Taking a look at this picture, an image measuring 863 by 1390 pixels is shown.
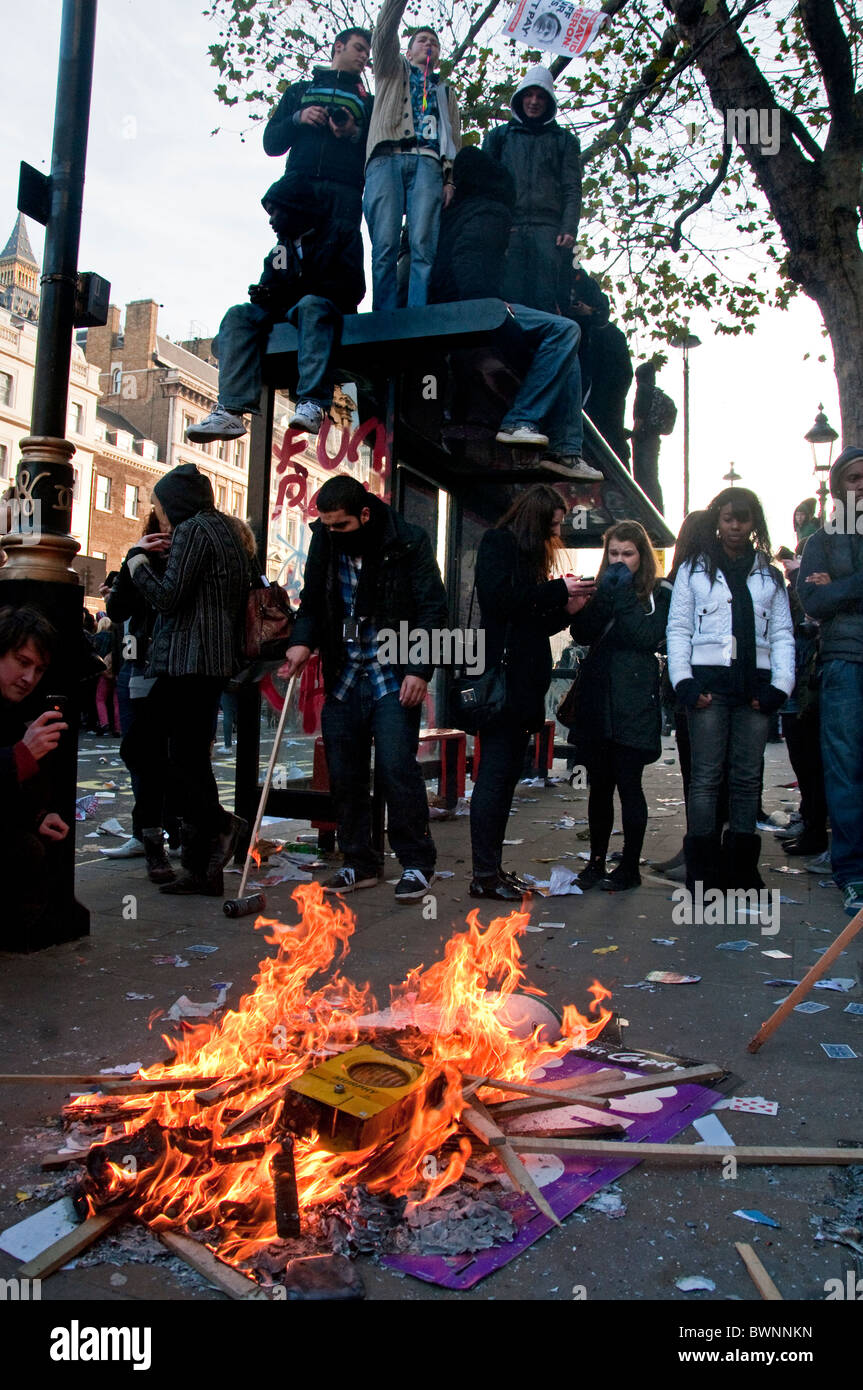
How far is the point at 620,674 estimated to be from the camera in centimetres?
554

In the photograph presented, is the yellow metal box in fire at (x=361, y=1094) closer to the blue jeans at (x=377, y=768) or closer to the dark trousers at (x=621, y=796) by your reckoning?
the blue jeans at (x=377, y=768)

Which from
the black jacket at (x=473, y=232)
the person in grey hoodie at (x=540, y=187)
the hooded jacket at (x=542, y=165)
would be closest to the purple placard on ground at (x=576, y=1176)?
the black jacket at (x=473, y=232)

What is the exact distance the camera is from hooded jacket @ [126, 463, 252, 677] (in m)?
5.02

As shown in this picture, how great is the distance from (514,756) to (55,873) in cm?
234

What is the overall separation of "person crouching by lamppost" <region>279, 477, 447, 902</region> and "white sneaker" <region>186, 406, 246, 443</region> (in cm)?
92

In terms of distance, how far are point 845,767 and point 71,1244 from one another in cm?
455

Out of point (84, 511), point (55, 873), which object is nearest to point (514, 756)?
point (55, 873)

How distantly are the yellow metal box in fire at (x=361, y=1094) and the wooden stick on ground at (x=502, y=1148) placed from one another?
151 millimetres

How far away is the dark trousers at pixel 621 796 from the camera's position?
5500 mm

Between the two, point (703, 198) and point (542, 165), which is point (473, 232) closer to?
point (542, 165)

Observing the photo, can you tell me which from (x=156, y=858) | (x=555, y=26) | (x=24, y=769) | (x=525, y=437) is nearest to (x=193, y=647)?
(x=156, y=858)

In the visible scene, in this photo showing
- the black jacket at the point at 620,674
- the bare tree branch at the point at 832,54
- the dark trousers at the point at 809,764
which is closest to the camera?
the black jacket at the point at 620,674

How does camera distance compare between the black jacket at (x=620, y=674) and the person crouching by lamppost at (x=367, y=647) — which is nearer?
the person crouching by lamppost at (x=367, y=647)
